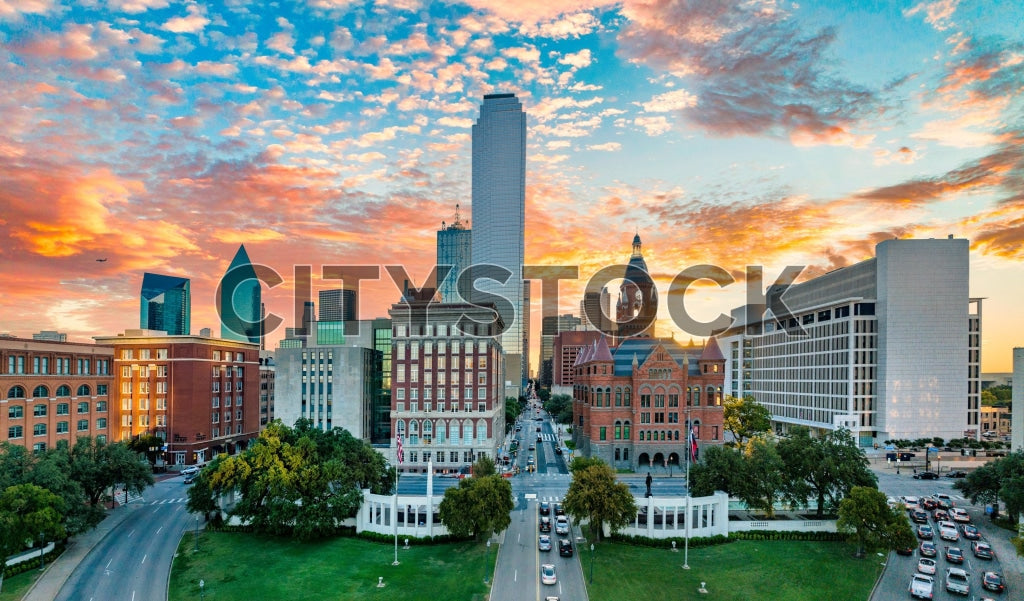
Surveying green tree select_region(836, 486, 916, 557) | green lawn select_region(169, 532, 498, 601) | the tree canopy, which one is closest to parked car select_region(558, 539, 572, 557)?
green lawn select_region(169, 532, 498, 601)

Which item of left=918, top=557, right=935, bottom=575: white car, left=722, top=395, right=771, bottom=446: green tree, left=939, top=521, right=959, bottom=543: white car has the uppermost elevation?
left=722, top=395, right=771, bottom=446: green tree

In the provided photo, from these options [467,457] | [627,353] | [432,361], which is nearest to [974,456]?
[627,353]

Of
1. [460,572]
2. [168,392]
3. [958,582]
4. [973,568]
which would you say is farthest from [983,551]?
[168,392]

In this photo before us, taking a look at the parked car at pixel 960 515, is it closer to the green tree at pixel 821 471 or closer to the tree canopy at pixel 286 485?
the green tree at pixel 821 471

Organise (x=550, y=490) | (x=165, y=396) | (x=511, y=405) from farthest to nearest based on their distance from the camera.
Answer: (x=511, y=405) → (x=165, y=396) → (x=550, y=490)

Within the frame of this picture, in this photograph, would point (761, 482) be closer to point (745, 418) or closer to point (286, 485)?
point (745, 418)

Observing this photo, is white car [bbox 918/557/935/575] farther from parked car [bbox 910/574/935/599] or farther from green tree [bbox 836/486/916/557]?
parked car [bbox 910/574/935/599]

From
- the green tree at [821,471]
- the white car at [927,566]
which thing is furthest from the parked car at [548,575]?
the white car at [927,566]

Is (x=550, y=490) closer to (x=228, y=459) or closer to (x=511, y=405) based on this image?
(x=228, y=459)
